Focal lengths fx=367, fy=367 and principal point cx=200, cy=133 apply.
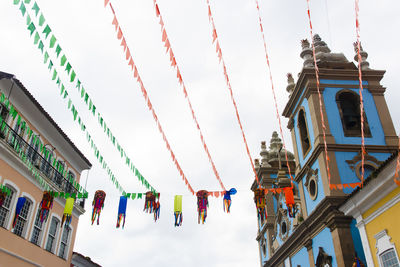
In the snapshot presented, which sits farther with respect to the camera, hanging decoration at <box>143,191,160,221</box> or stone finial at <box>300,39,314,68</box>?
stone finial at <box>300,39,314,68</box>

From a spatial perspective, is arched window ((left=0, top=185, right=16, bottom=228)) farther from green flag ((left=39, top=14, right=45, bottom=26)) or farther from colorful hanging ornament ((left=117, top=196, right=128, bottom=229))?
green flag ((left=39, top=14, right=45, bottom=26))

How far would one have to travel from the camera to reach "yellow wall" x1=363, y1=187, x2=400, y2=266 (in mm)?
9141

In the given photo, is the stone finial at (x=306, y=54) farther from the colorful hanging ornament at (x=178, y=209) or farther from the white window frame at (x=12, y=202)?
the white window frame at (x=12, y=202)

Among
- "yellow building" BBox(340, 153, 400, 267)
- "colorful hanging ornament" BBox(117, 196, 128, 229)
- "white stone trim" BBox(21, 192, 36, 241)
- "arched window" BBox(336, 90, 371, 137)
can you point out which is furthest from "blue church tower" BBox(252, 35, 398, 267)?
"white stone trim" BBox(21, 192, 36, 241)

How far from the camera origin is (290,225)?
19125 millimetres

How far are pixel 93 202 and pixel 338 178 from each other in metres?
9.31

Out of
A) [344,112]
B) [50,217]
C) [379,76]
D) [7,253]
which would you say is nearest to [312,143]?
[344,112]

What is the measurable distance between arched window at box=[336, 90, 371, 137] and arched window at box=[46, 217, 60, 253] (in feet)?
43.4

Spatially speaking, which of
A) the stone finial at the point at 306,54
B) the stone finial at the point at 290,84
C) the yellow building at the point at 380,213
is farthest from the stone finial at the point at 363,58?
the yellow building at the point at 380,213

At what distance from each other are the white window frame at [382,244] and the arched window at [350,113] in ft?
22.6

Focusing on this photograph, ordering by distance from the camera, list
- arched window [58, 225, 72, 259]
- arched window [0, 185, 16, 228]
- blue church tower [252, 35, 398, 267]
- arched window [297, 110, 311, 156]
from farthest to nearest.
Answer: arched window [297, 110, 311, 156], arched window [58, 225, 72, 259], blue church tower [252, 35, 398, 267], arched window [0, 185, 16, 228]

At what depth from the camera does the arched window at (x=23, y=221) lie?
13580 millimetres

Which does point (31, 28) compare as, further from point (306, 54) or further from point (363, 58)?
point (363, 58)

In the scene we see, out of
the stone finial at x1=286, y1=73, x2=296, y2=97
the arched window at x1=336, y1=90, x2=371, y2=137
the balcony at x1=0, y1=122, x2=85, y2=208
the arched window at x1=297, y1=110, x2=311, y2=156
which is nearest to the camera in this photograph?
the balcony at x1=0, y1=122, x2=85, y2=208
